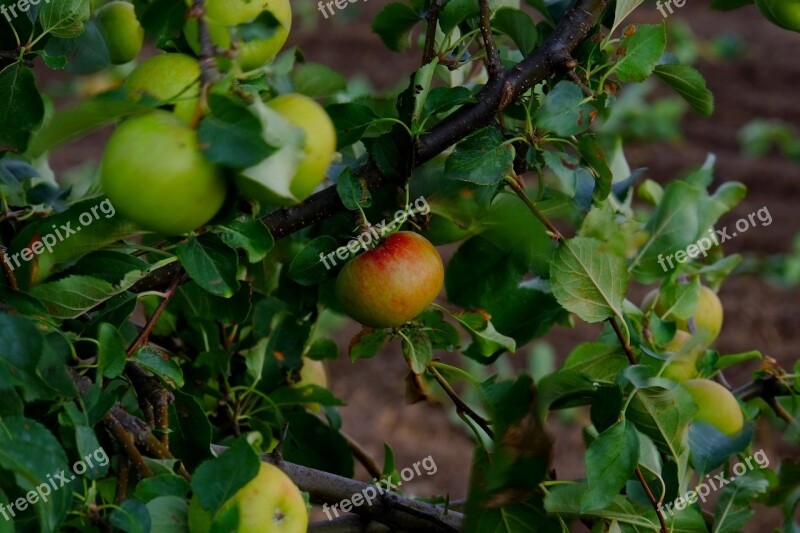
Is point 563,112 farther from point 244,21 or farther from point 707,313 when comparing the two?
point 707,313

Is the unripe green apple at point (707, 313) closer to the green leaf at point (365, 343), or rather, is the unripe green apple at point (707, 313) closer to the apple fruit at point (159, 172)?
the green leaf at point (365, 343)

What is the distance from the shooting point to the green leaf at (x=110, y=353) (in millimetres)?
636

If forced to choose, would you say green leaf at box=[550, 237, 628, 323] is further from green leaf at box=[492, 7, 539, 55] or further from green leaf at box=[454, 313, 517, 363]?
green leaf at box=[492, 7, 539, 55]

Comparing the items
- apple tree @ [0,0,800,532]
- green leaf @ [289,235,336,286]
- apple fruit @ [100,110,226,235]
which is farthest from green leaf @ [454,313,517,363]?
apple fruit @ [100,110,226,235]

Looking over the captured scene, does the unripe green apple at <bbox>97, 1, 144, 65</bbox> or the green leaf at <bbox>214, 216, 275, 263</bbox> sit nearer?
the green leaf at <bbox>214, 216, 275, 263</bbox>

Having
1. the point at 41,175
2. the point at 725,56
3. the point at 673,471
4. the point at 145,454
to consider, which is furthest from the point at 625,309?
the point at 725,56

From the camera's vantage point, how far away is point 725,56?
18.5 ft

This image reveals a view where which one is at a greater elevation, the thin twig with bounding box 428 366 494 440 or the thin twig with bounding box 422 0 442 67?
the thin twig with bounding box 422 0 442 67

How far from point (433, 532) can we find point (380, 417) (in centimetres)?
207

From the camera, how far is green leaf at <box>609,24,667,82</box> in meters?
0.77

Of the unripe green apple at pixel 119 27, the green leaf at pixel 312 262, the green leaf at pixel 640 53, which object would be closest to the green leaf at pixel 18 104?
the unripe green apple at pixel 119 27

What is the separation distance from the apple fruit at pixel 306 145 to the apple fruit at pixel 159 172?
0.02m

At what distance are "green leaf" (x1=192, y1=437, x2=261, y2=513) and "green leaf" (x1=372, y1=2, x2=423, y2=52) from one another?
0.46 meters

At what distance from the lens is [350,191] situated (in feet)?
2.41
